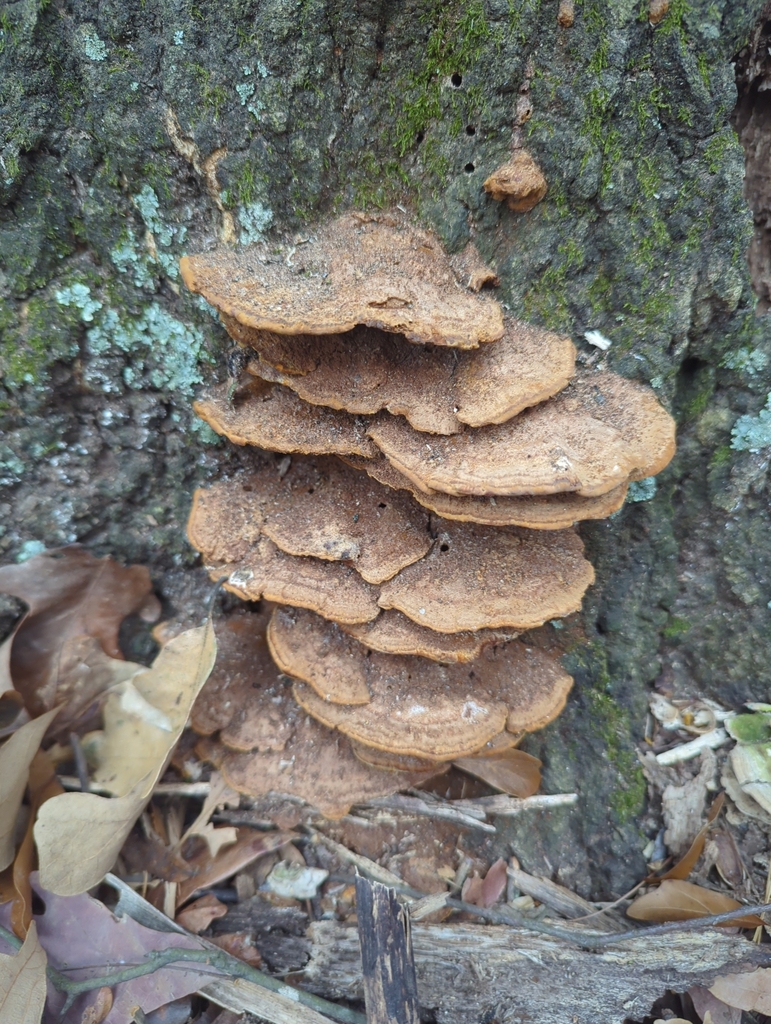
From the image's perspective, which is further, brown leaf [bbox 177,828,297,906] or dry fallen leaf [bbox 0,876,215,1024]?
brown leaf [bbox 177,828,297,906]

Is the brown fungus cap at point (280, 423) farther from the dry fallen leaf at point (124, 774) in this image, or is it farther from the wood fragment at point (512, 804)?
the wood fragment at point (512, 804)

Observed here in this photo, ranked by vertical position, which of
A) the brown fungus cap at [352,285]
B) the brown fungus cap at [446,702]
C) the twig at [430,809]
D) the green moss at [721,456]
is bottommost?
the twig at [430,809]

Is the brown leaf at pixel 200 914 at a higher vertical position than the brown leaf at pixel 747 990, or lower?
lower

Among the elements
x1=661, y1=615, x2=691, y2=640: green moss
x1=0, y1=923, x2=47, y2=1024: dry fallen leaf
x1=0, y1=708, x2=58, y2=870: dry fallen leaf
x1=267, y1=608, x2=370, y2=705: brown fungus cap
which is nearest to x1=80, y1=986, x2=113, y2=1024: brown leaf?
x1=0, y1=923, x2=47, y2=1024: dry fallen leaf

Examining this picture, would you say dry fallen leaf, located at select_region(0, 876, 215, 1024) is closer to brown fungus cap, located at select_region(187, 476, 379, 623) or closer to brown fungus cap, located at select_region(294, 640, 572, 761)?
brown fungus cap, located at select_region(294, 640, 572, 761)

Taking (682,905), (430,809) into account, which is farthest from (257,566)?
(682,905)

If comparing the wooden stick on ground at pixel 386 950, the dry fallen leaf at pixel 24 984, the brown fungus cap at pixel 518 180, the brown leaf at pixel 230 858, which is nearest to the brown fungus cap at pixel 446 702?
the wooden stick on ground at pixel 386 950

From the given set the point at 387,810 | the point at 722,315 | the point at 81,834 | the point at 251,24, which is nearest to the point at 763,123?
the point at 722,315
